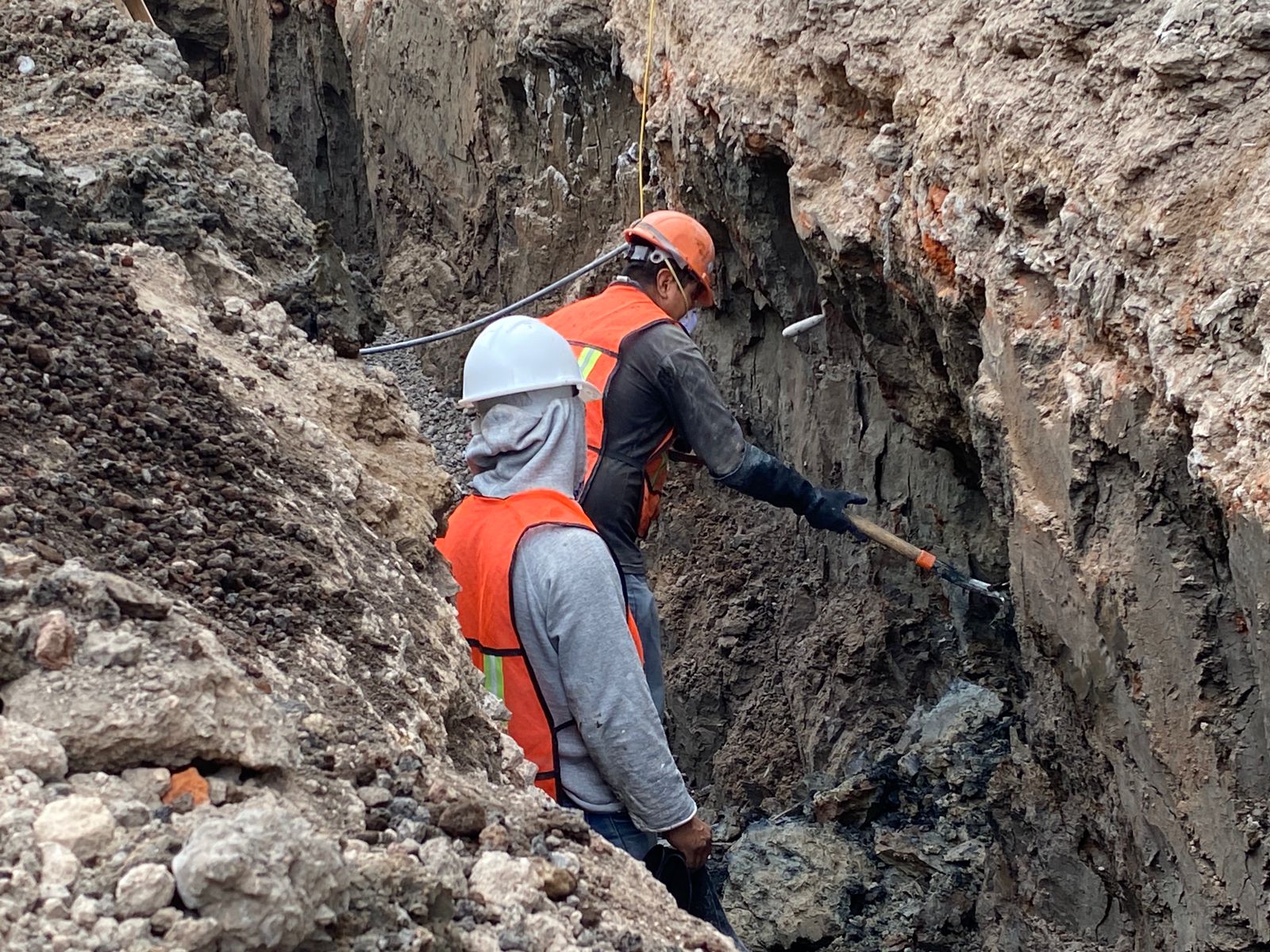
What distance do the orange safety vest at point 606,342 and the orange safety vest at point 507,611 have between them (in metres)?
1.26

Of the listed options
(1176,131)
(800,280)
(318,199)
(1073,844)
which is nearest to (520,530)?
(1176,131)

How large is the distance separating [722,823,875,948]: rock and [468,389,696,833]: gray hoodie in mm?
2056

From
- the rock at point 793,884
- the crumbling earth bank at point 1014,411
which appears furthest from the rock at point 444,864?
the rock at point 793,884

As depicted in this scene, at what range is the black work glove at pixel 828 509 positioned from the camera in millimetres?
4273

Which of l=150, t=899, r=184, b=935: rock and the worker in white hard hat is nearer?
l=150, t=899, r=184, b=935: rock

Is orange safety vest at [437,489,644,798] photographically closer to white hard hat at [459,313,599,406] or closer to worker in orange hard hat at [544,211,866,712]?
white hard hat at [459,313,599,406]

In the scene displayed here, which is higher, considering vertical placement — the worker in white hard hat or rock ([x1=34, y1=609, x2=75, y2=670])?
rock ([x1=34, y1=609, x2=75, y2=670])

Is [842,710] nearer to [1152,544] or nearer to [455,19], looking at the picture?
[1152,544]

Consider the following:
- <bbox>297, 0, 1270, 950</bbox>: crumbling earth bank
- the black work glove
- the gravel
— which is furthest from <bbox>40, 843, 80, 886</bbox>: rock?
the gravel

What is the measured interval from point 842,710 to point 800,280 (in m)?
1.86

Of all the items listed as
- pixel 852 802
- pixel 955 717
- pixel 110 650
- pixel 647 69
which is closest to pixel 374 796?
pixel 110 650

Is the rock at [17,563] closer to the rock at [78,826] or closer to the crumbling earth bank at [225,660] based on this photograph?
the crumbling earth bank at [225,660]

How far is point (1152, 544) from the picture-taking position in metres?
2.86

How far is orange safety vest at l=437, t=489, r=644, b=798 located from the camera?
2.58m
